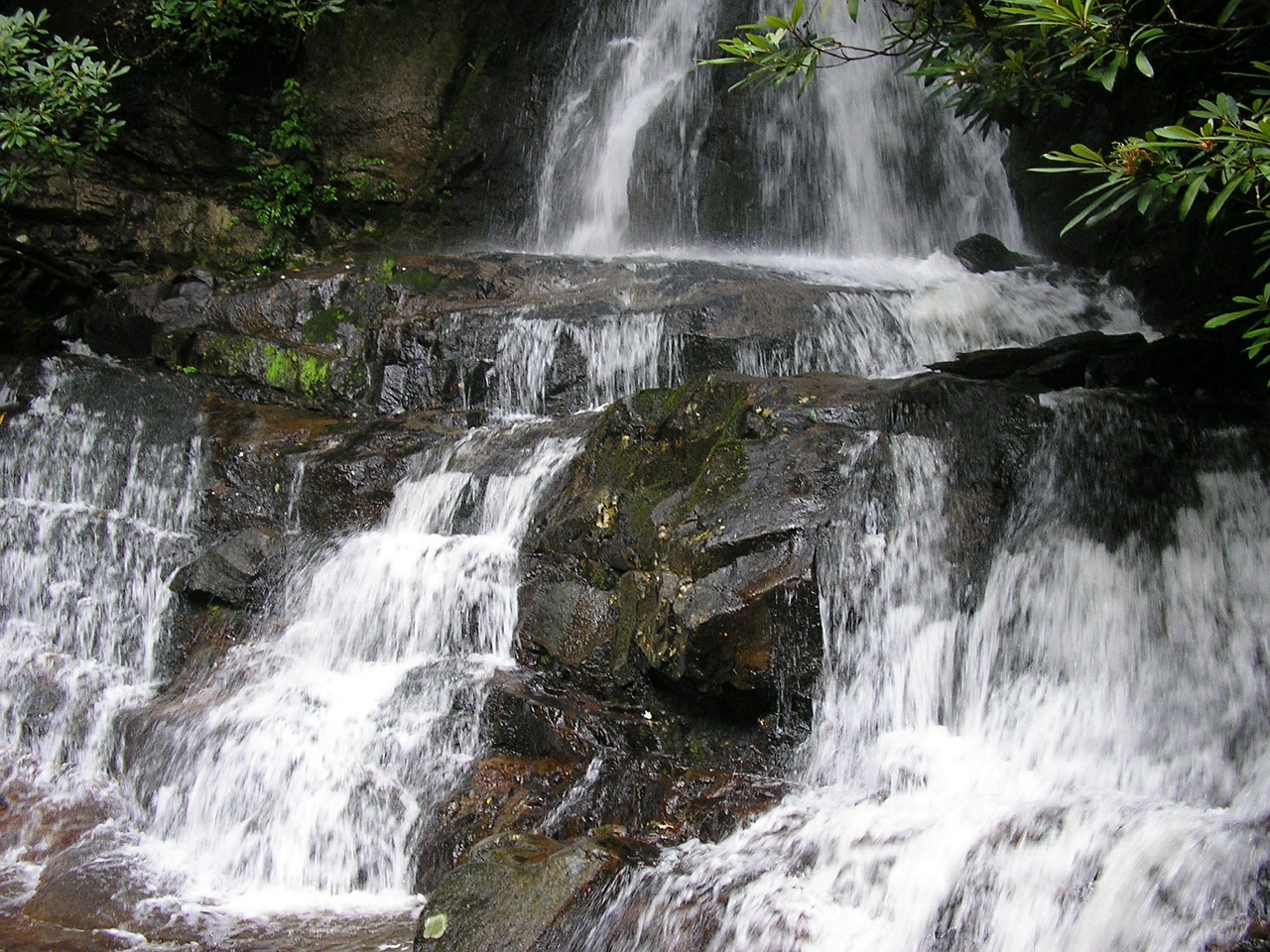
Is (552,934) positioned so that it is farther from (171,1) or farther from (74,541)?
(171,1)

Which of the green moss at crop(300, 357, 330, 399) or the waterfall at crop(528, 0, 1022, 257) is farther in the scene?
the waterfall at crop(528, 0, 1022, 257)

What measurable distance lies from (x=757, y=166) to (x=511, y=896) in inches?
392

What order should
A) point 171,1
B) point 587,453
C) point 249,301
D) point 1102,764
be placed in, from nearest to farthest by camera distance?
point 1102,764, point 587,453, point 249,301, point 171,1

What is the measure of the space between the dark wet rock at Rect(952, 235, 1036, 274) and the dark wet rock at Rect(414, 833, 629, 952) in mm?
7707

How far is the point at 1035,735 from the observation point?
192 inches

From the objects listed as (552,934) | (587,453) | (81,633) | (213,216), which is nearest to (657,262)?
(587,453)

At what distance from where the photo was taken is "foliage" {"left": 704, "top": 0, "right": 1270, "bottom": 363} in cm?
345

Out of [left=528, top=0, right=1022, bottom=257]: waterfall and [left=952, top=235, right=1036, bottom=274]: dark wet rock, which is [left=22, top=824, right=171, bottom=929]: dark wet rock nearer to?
[left=528, top=0, right=1022, bottom=257]: waterfall

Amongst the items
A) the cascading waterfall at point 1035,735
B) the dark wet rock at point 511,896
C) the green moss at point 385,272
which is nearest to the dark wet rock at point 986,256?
the cascading waterfall at point 1035,735

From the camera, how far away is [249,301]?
31.8 feet

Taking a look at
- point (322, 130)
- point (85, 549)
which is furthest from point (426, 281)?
point (85, 549)

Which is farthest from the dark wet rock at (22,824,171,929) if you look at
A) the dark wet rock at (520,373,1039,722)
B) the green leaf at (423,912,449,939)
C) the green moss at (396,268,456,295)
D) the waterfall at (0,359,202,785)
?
the green moss at (396,268,456,295)

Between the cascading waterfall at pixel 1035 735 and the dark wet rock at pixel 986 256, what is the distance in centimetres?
474

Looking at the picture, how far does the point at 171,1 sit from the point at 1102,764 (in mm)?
11286
